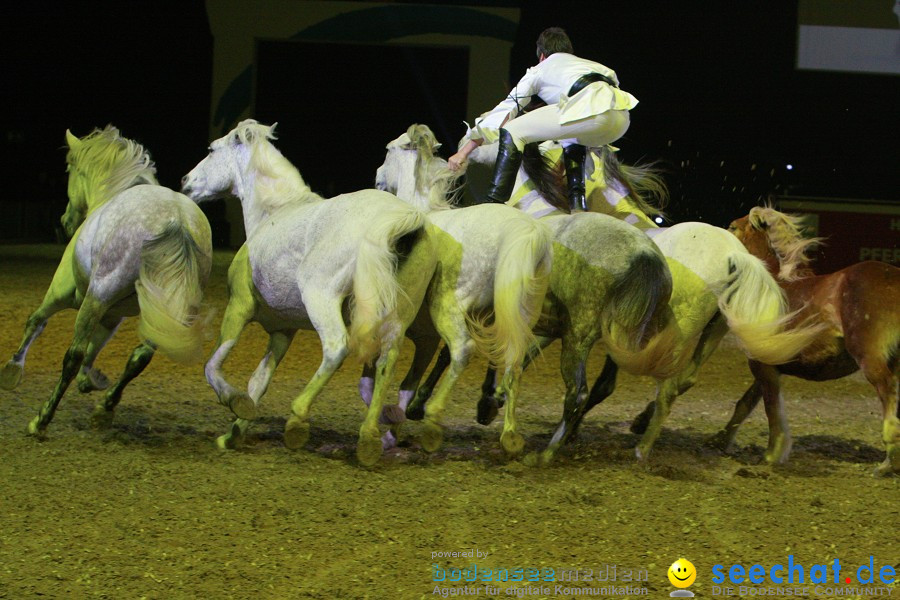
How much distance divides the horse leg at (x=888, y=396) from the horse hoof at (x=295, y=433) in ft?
9.12

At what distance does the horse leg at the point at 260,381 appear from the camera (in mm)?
5043

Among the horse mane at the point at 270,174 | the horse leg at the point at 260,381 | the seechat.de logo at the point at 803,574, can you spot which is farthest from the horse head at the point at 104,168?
the seechat.de logo at the point at 803,574

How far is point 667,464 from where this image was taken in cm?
516

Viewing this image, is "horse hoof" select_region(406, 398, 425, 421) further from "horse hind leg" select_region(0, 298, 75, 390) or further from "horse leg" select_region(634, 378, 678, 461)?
"horse hind leg" select_region(0, 298, 75, 390)

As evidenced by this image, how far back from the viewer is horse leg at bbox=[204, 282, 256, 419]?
15.4ft

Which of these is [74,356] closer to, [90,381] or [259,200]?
[90,381]

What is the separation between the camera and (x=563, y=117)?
17.9 feet

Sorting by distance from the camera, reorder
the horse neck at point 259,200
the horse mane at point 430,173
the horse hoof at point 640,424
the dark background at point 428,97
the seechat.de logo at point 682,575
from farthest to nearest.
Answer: the dark background at point 428,97 → the horse hoof at point 640,424 → the horse mane at point 430,173 → the horse neck at point 259,200 → the seechat.de logo at point 682,575

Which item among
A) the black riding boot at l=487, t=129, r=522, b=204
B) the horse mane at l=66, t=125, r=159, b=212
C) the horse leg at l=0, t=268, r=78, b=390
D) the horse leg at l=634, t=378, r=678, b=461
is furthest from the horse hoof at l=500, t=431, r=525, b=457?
the horse mane at l=66, t=125, r=159, b=212

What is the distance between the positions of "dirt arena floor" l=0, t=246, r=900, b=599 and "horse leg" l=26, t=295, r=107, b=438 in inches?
→ 4.1

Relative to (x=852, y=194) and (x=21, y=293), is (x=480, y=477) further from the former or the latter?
(x=852, y=194)

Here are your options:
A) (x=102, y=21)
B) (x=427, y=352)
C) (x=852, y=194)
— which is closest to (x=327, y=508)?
(x=427, y=352)

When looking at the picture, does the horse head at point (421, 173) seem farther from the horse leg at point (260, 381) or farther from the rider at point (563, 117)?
the horse leg at point (260, 381)

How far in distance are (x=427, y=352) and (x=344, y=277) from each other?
1.08m
